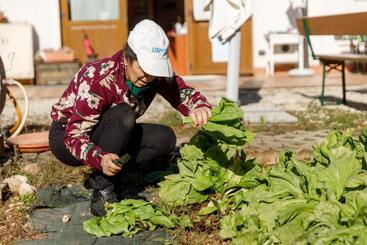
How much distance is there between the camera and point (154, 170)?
472 cm

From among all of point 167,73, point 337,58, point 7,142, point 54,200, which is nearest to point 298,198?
point 167,73

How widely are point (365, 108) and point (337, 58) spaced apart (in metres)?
0.73

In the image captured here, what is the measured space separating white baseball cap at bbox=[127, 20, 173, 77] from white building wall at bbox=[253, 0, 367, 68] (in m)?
9.39

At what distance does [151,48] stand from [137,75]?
199 millimetres

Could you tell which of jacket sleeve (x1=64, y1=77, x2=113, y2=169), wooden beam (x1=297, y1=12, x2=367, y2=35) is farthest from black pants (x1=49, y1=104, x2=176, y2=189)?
wooden beam (x1=297, y1=12, x2=367, y2=35)

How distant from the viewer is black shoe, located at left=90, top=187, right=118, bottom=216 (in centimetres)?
372

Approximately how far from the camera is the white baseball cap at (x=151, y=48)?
10.6ft

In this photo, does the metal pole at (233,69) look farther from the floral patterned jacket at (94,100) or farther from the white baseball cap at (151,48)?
the white baseball cap at (151,48)

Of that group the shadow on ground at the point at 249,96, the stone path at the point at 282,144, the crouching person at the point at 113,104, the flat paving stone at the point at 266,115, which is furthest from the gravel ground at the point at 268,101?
the crouching person at the point at 113,104

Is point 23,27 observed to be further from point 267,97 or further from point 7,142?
point 7,142

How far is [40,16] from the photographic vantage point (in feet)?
40.5

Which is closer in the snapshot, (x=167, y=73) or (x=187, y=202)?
(x=167, y=73)

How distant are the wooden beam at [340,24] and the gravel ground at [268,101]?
3.43 feet

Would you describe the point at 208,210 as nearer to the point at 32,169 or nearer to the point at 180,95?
the point at 180,95
